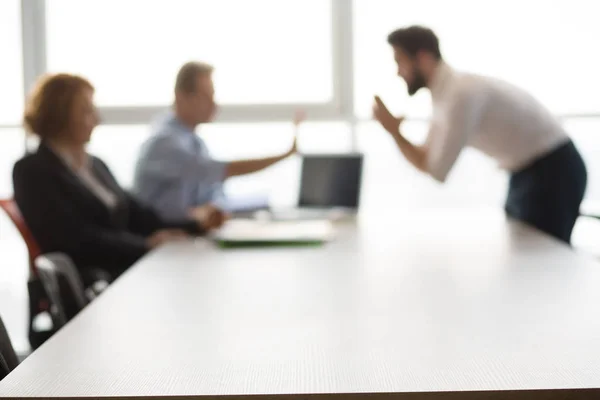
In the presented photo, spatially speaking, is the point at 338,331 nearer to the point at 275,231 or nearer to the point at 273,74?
the point at 275,231

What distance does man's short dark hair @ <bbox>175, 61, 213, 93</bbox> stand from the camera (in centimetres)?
362

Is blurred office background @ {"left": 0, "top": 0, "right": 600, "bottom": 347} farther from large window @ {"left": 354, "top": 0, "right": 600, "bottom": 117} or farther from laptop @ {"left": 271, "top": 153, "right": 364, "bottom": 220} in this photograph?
laptop @ {"left": 271, "top": 153, "right": 364, "bottom": 220}

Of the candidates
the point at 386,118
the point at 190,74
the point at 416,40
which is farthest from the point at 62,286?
the point at 416,40

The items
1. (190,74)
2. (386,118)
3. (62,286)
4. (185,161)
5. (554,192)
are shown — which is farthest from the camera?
(190,74)

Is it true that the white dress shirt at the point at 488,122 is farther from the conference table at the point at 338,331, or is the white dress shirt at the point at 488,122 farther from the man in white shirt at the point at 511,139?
→ the conference table at the point at 338,331

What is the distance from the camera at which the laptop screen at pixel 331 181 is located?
379 centimetres

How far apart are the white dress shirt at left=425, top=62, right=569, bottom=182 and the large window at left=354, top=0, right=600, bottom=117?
1341 mm

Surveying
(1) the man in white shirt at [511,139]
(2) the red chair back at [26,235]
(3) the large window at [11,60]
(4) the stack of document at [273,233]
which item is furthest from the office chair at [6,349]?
(3) the large window at [11,60]

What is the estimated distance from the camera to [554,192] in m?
3.11

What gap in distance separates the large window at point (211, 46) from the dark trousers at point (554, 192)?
67.4 inches

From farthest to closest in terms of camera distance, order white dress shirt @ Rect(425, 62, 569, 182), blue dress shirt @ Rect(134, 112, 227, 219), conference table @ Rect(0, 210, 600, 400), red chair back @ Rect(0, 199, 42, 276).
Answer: blue dress shirt @ Rect(134, 112, 227, 219) < white dress shirt @ Rect(425, 62, 569, 182) < red chair back @ Rect(0, 199, 42, 276) < conference table @ Rect(0, 210, 600, 400)

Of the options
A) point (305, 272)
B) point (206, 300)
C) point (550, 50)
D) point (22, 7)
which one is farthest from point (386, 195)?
point (206, 300)

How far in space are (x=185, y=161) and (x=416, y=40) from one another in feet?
3.48

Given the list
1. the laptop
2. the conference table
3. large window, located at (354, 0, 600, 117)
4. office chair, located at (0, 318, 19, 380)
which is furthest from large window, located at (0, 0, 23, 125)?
office chair, located at (0, 318, 19, 380)
